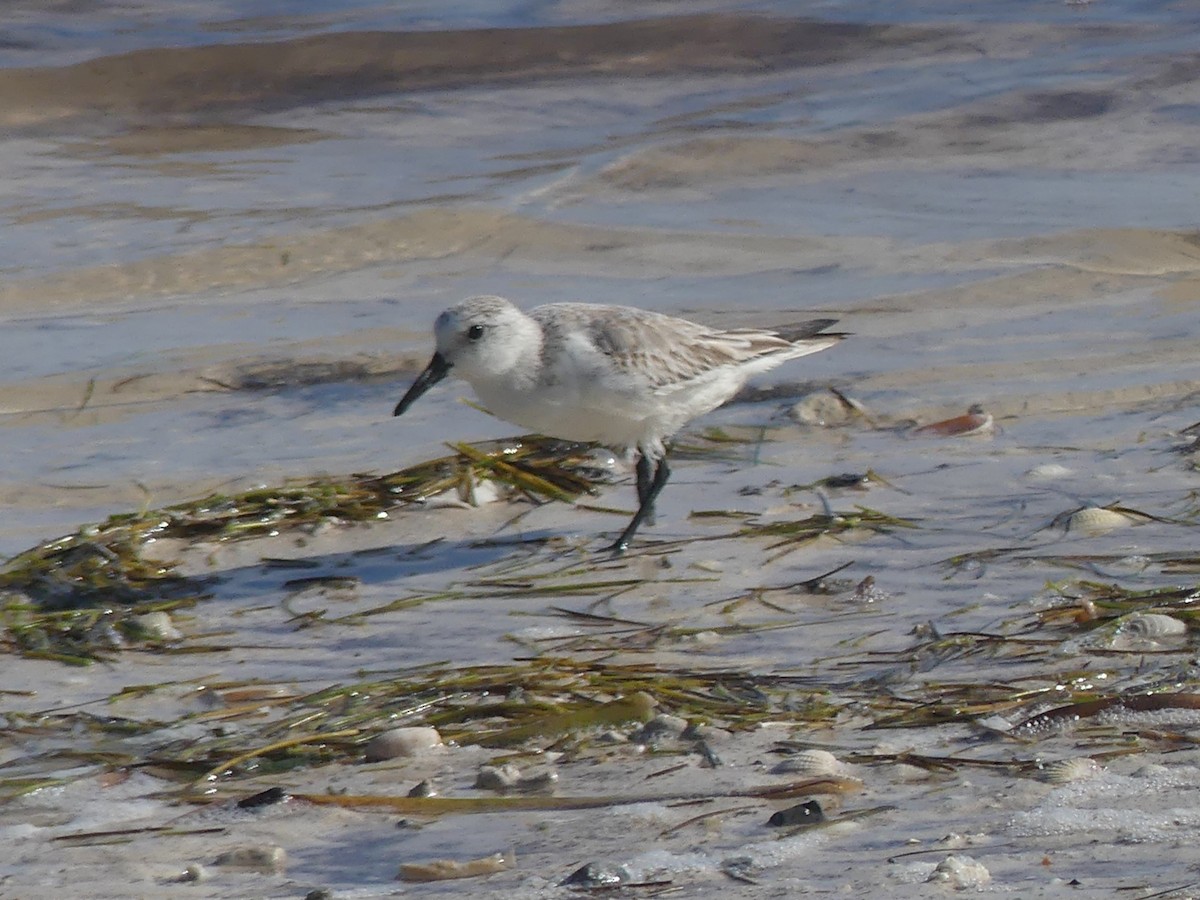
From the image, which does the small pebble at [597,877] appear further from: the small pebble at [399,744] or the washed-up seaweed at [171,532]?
the washed-up seaweed at [171,532]

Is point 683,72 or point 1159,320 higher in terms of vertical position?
point 683,72

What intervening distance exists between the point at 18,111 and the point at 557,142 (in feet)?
11.4

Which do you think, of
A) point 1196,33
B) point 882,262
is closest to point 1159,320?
point 882,262

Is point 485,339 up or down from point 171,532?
up

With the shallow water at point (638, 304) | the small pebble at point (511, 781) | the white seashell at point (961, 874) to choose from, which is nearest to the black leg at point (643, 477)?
the shallow water at point (638, 304)

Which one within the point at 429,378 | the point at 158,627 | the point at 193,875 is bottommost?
the point at 158,627

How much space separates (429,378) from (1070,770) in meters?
2.63

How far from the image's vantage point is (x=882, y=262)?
786 cm

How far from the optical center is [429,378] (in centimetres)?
521

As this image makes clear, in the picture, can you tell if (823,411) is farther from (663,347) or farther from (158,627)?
(158,627)

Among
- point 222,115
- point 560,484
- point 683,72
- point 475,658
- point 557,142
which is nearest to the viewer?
point 475,658

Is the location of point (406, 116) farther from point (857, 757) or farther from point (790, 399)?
point (857, 757)

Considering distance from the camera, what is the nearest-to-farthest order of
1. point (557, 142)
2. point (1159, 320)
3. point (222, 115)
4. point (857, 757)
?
point (857, 757) → point (1159, 320) → point (557, 142) → point (222, 115)

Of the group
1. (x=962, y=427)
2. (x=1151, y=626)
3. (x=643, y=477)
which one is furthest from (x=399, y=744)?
(x=962, y=427)
